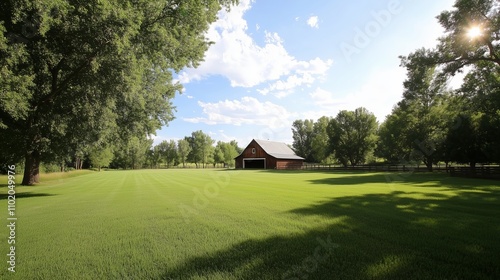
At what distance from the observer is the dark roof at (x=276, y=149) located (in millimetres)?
64088

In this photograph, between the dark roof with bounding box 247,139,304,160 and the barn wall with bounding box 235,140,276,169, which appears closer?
the barn wall with bounding box 235,140,276,169

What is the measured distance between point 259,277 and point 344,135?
68.5 meters

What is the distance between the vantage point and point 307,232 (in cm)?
597

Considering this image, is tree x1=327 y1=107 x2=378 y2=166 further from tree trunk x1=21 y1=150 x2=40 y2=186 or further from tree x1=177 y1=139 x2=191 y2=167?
tree x1=177 y1=139 x2=191 y2=167

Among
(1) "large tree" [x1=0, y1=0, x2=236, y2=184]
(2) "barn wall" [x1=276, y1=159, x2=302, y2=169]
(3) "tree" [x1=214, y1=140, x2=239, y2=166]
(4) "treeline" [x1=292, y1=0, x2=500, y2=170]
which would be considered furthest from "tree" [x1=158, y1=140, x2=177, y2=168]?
(1) "large tree" [x1=0, y1=0, x2=236, y2=184]

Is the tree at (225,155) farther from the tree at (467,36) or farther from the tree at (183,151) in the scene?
the tree at (467,36)

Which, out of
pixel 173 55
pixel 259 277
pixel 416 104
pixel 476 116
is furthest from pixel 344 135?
pixel 259 277

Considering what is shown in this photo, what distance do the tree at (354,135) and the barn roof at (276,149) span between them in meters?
12.7

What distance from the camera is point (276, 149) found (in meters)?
68.6

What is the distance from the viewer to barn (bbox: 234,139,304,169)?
6237 centimetres

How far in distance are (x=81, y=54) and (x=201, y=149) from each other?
101 meters

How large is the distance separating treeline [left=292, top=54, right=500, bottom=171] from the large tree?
68.4 ft

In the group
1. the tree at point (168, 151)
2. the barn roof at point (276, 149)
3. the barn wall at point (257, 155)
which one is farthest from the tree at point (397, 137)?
the tree at point (168, 151)

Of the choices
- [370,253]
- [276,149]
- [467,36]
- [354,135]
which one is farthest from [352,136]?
[370,253]
